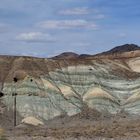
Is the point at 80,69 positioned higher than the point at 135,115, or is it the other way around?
the point at 80,69

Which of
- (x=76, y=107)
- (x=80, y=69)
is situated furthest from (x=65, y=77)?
(x=76, y=107)

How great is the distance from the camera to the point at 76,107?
6800 cm

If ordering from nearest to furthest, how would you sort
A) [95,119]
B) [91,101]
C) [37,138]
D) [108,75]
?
1. [37,138]
2. [95,119]
3. [91,101]
4. [108,75]

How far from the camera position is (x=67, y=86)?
72312 mm

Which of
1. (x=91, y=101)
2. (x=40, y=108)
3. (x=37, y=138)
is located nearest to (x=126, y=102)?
(x=91, y=101)

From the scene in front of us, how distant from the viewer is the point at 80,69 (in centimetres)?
7562

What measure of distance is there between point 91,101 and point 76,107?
245cm

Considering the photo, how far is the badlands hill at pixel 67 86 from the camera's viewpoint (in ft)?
223

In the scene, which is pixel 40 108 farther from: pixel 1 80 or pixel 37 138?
pixel 37 138

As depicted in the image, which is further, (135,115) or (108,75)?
(108,75)

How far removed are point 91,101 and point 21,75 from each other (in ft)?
27.5

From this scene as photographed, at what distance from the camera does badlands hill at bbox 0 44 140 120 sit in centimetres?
6788

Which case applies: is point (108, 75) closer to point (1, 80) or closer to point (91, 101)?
point (91, 101)

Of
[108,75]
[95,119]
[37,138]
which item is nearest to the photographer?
[37,138]
